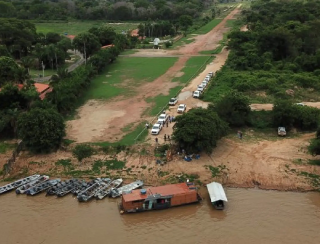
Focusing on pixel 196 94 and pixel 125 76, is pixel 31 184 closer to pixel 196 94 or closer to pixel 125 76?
pixel 196 94

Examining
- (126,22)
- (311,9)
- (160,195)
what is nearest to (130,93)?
(160,195)

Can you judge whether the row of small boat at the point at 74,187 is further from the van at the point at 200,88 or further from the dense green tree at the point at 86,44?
the dense green tree at the point at 86,44

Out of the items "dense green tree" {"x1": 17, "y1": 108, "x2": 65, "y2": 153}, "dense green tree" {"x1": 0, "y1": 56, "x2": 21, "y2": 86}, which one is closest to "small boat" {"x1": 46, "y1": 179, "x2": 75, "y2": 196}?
"dense green tree" {"x1": 17, "y1": 108, "x2": 65, "y2": 153}

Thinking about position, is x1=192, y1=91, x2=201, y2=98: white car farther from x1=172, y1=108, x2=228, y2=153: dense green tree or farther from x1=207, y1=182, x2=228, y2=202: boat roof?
x1=207, y1=182, x2=228, y2=202: boat roof

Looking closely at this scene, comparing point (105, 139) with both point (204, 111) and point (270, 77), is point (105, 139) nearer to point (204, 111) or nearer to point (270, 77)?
point (204, 111)

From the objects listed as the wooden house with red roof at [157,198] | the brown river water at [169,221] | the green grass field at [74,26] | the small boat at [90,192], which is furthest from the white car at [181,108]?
the green grass field at [74,26]

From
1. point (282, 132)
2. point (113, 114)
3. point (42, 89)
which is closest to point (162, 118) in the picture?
point (113, 114)
